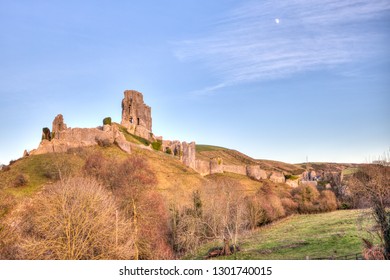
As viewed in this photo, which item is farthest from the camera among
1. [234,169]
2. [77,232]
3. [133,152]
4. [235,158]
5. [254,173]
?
[235,158]

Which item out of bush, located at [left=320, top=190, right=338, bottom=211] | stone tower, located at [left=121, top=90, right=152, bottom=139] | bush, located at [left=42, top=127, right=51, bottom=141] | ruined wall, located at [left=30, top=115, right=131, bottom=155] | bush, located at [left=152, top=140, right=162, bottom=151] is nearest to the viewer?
ruined wall, located at [left=30, top=115, right=131, bottom=155]

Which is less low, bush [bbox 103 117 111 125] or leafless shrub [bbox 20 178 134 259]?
bush [bbox 103 117 111 125]

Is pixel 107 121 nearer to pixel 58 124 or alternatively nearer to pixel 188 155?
pixel 58 124

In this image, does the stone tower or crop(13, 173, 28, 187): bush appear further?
the stone tower

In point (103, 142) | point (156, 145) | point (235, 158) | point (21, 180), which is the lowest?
point (21, 180)

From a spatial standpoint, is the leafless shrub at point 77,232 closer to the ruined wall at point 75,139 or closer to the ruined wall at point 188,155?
the ruined wall at point 75,139

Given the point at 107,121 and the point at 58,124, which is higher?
the point at 107,121

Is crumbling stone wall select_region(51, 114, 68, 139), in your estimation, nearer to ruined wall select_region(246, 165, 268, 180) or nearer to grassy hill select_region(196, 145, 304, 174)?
ruined wall select_region(246, 165, 268, 180)

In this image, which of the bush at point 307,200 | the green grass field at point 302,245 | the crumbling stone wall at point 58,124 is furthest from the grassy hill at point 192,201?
the crumbling stone wall at point 58,124

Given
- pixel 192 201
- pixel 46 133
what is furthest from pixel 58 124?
pixel 192 201

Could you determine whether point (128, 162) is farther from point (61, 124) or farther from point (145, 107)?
point (145, 107)

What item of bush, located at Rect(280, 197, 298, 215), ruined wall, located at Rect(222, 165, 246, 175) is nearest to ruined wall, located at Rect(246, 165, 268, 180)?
ruined wall, located at Rect(222, 165, 246, 175)
